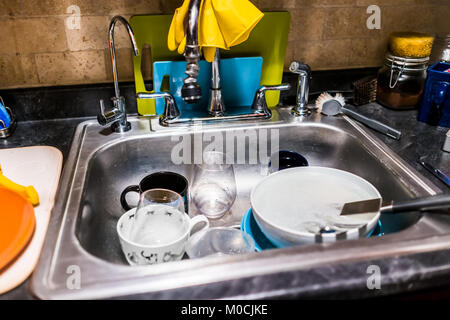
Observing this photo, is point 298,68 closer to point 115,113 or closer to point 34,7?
point 115,113

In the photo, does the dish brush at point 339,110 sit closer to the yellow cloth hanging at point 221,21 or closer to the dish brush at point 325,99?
the dish brush at point 325,99

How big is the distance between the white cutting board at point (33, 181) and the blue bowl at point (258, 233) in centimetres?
40

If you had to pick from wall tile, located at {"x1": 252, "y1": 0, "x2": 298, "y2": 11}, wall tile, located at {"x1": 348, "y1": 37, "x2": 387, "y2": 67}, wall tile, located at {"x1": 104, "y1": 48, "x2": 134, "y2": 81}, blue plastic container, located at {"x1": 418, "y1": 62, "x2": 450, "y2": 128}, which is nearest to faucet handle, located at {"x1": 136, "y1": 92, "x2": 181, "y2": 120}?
wall tile, located at {"x1": 104, "y1": 48, "x2": 134, "y2": 81}

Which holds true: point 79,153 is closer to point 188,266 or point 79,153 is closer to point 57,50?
point 57,50

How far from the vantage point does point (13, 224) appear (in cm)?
73

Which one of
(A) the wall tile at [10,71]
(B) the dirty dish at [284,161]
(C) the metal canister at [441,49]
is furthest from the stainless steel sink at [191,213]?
(C) the metal canister at [441,49]

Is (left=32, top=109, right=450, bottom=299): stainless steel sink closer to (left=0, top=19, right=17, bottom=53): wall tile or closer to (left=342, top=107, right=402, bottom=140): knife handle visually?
(left=342, top=107, right=402, bottom=140): knife handle

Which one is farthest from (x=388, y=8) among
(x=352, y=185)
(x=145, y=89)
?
(x=145, y=89)

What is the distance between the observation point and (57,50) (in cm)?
107

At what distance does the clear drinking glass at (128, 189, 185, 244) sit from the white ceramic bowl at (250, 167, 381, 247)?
162 millimetres

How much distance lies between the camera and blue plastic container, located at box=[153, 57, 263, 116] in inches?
41.3

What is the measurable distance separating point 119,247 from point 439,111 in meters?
0.95

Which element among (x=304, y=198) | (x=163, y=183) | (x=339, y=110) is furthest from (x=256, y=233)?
(x=339, y=110)

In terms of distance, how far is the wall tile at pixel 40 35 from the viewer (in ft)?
3.36
